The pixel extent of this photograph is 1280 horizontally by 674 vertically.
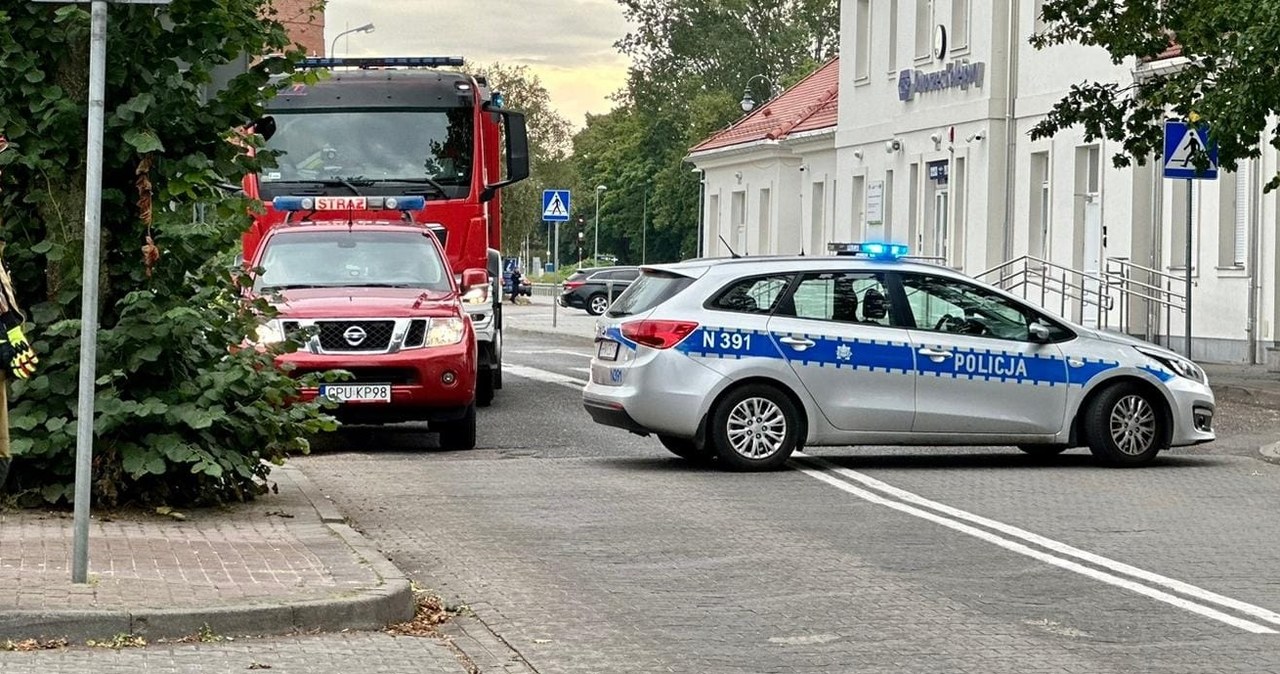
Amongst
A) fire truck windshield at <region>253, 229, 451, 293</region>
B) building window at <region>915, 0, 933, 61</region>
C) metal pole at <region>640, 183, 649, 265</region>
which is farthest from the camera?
metal pole at <region>640, 183, 649, 265</region>

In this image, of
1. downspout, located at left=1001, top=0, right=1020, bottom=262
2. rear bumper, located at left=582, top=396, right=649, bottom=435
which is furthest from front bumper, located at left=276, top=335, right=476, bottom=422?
downspout, located at left=1001, top=0, right=1020, bottom=262

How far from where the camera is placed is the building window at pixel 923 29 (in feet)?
150

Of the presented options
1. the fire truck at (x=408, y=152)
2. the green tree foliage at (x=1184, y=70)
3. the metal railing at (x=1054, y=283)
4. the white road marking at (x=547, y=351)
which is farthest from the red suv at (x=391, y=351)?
the metal railing at (x=1054, y=283)

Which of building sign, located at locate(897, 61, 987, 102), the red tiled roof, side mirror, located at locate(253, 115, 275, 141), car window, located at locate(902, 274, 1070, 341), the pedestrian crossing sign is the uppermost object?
the red tiled roof

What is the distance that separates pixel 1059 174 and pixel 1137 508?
84.3 ft

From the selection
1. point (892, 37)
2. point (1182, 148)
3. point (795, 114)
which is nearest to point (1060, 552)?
point (1182, 148)

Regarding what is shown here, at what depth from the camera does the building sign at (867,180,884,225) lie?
48.8m

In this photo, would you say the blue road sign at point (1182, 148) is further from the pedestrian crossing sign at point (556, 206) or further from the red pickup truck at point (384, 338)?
the pedestrian crossing sign at point (556, 206)

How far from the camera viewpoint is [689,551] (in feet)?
36.9

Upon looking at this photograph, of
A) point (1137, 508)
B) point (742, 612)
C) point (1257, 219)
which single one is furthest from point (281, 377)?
point (1257, 219)

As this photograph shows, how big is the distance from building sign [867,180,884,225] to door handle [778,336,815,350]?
33.6 metres

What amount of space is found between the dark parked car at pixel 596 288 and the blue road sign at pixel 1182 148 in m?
40.7

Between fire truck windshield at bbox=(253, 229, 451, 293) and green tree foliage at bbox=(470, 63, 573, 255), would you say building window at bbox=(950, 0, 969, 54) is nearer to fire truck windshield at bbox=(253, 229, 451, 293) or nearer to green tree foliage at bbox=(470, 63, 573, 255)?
fire truck windshield at bbox=(253, 229, 451, 293)

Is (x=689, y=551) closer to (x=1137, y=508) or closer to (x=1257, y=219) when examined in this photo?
(x=1137, y=508)
